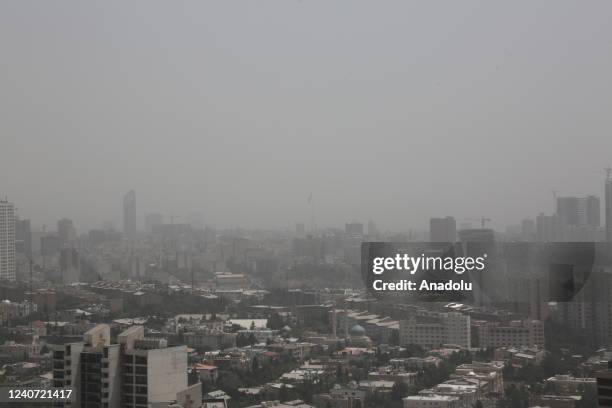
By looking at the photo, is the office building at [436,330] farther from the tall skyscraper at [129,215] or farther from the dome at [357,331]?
the tall skyscraper at [129,215]

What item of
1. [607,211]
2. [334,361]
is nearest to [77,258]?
[334,361]

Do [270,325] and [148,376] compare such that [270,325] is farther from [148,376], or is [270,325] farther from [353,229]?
[148,376]

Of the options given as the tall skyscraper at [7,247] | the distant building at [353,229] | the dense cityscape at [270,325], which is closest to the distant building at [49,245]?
the dense cityscape at [270,325]

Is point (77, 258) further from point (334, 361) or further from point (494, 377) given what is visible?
point (494, 377)

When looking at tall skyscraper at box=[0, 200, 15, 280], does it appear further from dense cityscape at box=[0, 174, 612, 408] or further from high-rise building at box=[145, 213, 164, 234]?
high-rise building at box=[145, 213, 164, 234]

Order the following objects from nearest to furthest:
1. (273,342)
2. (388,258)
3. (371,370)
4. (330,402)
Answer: (388,258)
(330,402)
(371,370)
(273,342)

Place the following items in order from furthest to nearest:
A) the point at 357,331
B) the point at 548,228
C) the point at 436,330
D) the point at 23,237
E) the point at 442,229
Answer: the point at 23,237 → the point at 357,331 → the point at 436,330 → the point at 442,229 → the point at 548,228

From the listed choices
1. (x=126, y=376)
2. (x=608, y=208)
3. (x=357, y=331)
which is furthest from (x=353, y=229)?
(x=126, y=376)
